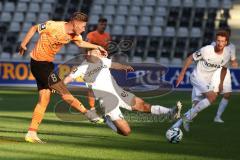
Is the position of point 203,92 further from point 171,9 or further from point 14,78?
point 171,9

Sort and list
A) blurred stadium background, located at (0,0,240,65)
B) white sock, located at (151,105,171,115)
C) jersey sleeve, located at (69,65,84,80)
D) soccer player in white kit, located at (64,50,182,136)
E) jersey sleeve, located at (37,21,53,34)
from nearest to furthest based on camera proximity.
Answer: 1. jersey sleeve, located at (37,21,53,34)
2. soccer player in white kit, located at (64,50,182,136)
3. white sock, located at (151,105,171,115)
4. jersey sleeve, located at (69,65,84,80)
5. blurred stadium background, located at (0,0,240,65)

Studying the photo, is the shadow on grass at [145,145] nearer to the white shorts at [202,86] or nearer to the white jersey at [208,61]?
the white shorts at [202,86]

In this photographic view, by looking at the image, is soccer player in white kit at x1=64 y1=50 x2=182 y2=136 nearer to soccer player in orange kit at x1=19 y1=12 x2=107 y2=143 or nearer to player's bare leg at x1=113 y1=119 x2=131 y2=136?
player's bare leg at x1=113 y1=119 x2=131 y2=136

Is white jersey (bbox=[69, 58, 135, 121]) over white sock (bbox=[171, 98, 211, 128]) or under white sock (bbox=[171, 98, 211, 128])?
over

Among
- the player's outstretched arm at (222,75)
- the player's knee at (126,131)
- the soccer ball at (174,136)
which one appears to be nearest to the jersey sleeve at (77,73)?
the player's knee at (126,131)

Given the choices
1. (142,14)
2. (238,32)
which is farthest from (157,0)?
(238,32)

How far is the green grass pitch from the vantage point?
347 inches

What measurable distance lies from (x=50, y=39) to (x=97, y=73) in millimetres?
1082

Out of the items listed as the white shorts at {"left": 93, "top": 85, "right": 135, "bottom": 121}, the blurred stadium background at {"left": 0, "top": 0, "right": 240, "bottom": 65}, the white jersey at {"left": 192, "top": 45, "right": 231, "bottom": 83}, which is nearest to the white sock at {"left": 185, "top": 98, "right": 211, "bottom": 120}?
the white jersey at {"left": 192, "top": 45, "right": 231, "bottom": 83}

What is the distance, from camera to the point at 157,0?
32.9m

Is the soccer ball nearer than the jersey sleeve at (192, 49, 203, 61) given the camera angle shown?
Yes

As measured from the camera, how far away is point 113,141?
10.5m

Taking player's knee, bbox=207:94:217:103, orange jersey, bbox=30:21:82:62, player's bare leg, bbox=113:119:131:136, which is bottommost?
→ player's bare leg, bbox=113:119:131:136

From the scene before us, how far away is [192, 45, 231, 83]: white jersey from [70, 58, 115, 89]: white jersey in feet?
6.42
